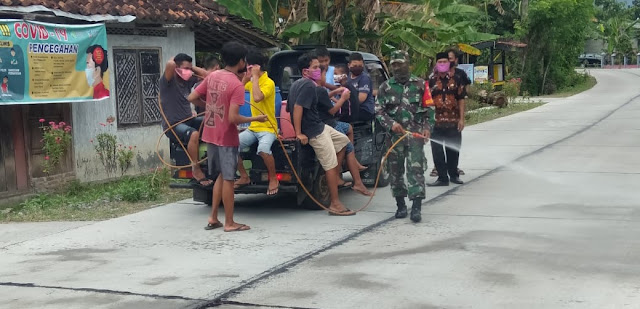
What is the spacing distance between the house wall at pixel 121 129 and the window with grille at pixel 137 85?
0.36 feet

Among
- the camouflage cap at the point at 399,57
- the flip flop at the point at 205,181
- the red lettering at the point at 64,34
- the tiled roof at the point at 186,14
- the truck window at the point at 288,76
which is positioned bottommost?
the flip flop at the point at 205,181

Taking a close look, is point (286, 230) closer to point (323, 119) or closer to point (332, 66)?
point (323, 119)

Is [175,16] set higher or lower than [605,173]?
higher

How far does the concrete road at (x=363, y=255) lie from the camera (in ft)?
20.2

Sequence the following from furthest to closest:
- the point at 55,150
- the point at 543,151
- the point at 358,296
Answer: the point at 543,151
the point at 55,150
the point at 358,296

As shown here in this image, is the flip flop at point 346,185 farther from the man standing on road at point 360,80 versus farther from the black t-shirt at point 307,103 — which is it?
the black t-shirt at point 307,103

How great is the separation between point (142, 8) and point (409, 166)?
6153 millimetres

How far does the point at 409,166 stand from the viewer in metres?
9.03

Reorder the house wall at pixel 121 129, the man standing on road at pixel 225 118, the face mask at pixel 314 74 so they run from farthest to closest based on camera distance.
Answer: the house wall at pixel 121 129 < the face mask at pixel 314 74 < the man standing on road at pixel 225 118

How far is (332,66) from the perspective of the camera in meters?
10.5

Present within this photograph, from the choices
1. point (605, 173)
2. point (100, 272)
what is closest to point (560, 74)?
point (605, 173)

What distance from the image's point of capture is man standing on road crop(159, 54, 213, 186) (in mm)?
9531

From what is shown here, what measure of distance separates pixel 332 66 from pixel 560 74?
35.6 m

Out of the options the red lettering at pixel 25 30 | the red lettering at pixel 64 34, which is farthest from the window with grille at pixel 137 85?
the red lettering at pixel 25 30
